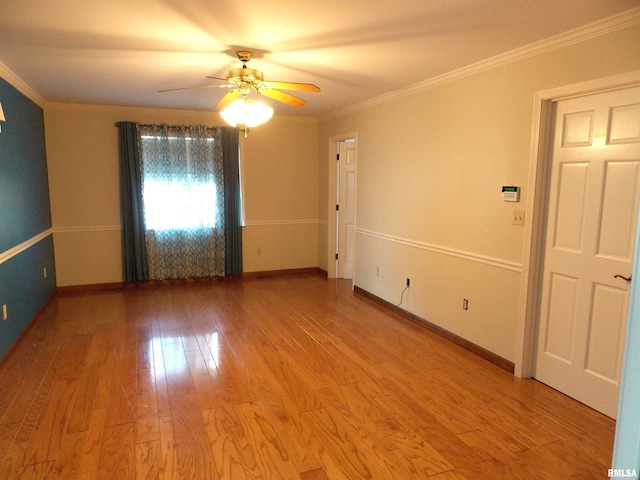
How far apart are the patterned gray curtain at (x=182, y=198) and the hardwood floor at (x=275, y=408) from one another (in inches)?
67.3

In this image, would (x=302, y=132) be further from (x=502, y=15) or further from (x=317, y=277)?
(x=502, y=15)

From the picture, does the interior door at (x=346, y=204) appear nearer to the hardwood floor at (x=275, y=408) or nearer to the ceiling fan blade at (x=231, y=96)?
the hardwood floor at (x=275, y=408)

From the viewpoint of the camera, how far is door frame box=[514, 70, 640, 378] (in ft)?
9.67

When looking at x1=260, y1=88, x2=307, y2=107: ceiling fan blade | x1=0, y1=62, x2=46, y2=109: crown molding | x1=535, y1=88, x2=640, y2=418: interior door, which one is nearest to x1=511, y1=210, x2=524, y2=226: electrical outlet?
x1=535, y1=88, x2=640, y2=418: interior door

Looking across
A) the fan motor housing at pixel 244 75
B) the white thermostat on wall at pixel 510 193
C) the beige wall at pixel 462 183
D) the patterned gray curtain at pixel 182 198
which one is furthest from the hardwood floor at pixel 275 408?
the fan motor housing at pixel 244 75

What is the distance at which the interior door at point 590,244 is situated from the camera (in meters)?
2.53

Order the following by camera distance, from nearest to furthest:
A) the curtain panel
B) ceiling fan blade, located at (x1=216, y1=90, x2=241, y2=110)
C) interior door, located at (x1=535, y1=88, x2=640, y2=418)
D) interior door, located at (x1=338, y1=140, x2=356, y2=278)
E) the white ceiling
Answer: the white ceiling
interior door, located at (x1=535, y1=88, x2=640, y2=418)
ceiling fan blade, located at (x1=216, y1=90, x2=241, y2=110)
the curtain panel
interior door, located at (x1=338, y1=140, x2=356, y2=278)

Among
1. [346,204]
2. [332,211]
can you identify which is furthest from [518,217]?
[332,211]

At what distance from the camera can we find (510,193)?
10.6 ft

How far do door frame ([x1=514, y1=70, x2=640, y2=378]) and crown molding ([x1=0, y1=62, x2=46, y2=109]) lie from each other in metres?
4.23

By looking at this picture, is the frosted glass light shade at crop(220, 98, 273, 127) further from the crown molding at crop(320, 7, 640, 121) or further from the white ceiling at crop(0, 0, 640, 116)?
the crown molding at crop(320, 7, 640, 121)

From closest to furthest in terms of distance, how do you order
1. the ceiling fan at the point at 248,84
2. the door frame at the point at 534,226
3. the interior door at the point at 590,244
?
the interior door at the point at 590,244 < the door frame at the point at 534,226 < the ceiling fan at the point at 248,84

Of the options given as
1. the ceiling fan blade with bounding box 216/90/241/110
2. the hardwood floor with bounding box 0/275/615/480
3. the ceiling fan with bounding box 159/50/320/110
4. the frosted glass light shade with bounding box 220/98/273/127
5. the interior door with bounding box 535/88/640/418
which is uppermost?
the ceiling fan with bounding box 159/50/320/110

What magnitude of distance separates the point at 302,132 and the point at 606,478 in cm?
558
